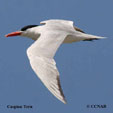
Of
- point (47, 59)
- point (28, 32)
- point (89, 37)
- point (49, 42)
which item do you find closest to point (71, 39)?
point (89, 37)

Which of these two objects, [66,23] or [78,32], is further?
[66,23]

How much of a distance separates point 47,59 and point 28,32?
1.83 m

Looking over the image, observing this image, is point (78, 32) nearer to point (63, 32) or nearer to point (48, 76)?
point (63, 32)

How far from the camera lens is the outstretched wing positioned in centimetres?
424

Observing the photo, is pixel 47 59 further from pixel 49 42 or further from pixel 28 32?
pixel 28 32

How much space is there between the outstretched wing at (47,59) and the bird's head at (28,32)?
369 millimetres

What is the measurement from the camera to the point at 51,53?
5.06 meters

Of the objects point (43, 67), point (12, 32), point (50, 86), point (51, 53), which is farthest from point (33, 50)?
point (12, 32)

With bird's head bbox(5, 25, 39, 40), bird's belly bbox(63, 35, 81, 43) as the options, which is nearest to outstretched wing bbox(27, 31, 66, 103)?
bird's belly bbox(63, 35, 81, 43)

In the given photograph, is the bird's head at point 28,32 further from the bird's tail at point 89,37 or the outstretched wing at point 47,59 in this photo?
the bird's tail at point 89,37

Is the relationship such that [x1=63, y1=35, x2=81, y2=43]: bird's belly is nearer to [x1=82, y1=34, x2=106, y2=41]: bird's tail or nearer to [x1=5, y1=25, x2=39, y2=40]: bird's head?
[x1=82, y1=34, x2=106, y2=41]: bird's tail

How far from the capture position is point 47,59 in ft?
15.8

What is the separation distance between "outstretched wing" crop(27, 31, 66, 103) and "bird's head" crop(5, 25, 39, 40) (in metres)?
0.37

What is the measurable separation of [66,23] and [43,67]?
2242 mm
